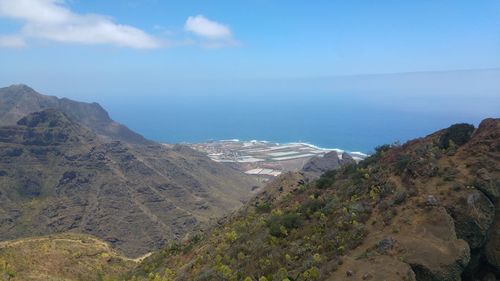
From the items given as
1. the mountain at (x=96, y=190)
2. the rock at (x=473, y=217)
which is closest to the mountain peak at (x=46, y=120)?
the mountain at (x=96, y=190)

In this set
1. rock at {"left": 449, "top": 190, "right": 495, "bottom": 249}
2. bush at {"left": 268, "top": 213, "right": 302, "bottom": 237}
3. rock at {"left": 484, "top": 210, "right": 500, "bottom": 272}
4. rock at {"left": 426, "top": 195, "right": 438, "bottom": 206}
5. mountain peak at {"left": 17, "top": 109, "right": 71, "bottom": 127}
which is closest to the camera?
rock at {"left": 449, "top": 190, "right": 495, "bottom": 249}

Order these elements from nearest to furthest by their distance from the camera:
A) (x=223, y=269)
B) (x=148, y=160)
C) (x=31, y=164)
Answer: (x=223, y=269), (x=31, y=164), (x=148, y=160)

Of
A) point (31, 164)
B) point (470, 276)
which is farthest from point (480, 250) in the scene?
point (31, 164)

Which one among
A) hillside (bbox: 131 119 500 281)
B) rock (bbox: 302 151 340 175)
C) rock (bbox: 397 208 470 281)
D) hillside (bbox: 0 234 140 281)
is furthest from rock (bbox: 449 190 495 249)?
rock (bbox: 302 151 340 175)

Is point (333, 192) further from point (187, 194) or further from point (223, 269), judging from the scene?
point (187, 194)

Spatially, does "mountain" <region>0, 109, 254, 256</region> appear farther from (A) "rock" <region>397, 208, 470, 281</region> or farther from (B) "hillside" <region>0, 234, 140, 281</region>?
(A) "rock" <region>397, 208, 470, 281</region>

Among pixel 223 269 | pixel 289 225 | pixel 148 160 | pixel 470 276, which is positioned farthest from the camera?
pixel 148 160
